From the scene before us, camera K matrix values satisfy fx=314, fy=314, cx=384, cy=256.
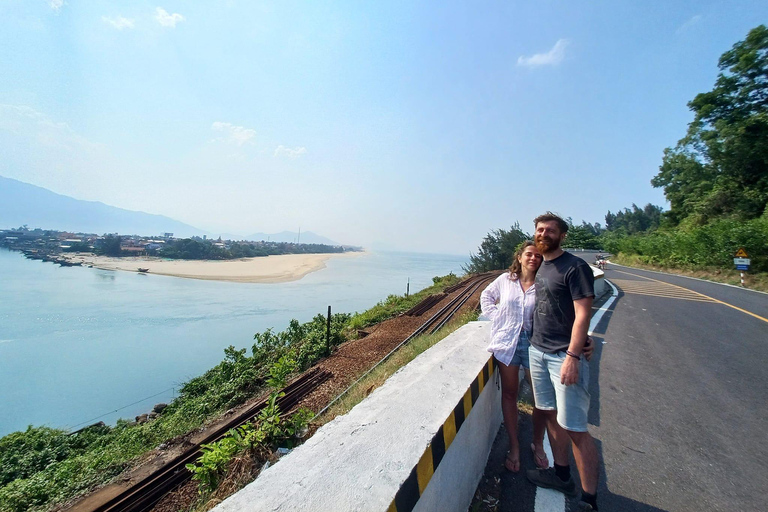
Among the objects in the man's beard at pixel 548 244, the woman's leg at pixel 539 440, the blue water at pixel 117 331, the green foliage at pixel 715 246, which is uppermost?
the green foliage at pixel 715 246

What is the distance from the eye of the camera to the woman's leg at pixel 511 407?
236 cm

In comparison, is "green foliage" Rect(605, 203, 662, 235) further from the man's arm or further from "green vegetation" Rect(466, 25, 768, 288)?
the man's arm

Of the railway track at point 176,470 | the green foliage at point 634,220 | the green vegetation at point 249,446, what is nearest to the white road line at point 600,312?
the railway track at point 176,470

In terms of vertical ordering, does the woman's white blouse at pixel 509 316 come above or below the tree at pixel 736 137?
below

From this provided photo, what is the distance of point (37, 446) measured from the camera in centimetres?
763

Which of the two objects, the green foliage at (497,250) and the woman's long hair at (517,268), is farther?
the green foliage at (497,250)

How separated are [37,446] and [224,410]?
478cm

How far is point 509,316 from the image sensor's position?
2447mm

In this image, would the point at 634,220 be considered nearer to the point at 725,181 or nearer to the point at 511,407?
the point at 725,181

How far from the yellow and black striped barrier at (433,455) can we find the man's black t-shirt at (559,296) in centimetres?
58

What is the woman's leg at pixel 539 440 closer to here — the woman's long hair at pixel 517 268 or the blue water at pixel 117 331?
the woman's long hair at pixel 517 268

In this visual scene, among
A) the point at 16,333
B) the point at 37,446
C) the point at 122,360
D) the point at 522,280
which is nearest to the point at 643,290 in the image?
the point at 522,280

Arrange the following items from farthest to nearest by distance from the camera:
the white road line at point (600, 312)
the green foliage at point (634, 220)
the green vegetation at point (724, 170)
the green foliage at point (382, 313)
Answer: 1. the green foliage at point (634, 220)
2. the green vegetation at point (724, 170)
3. the green foliage at point (382, 313)
4. the white road line at point (600, 312)

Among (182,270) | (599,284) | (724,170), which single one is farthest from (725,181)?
(182,270)
